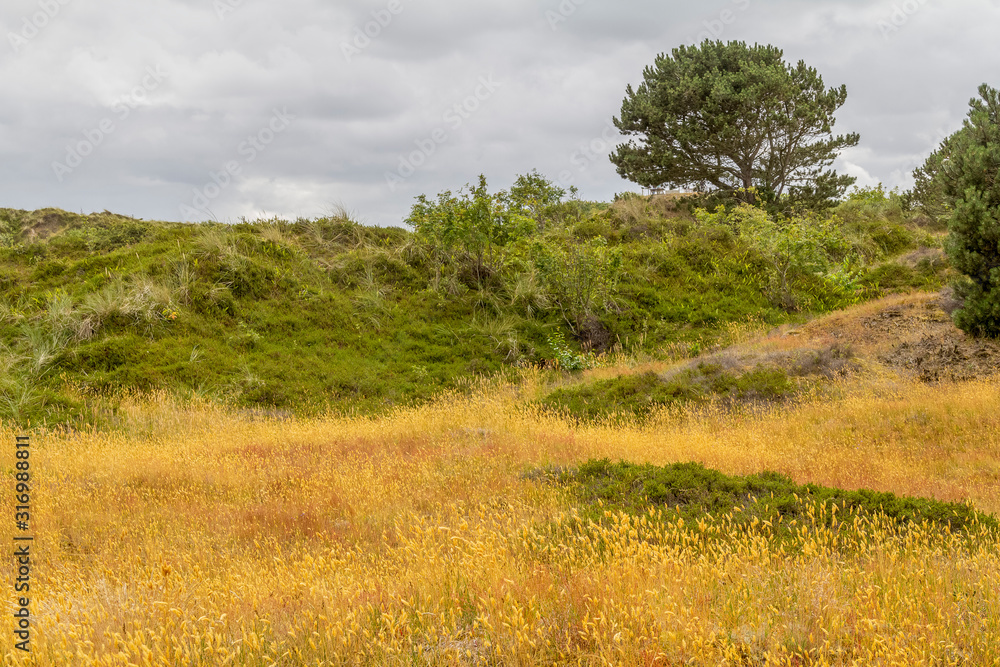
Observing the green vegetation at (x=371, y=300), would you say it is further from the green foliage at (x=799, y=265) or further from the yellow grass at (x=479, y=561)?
the yellow grass at (x=479, y=561)

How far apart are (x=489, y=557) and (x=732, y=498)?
303cm

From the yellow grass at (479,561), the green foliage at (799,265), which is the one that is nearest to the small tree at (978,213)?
the yellow grass at (479,561)

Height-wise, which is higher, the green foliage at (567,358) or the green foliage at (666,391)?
the green foliage at (567,358)

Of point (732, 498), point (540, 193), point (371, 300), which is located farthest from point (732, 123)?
point (732, 498)

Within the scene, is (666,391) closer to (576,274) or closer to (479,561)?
(576,274)

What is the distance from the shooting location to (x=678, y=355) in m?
15.4

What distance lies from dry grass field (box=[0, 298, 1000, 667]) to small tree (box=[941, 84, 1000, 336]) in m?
3.43

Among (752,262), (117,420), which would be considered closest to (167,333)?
(117,420)

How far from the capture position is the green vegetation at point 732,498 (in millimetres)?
4969

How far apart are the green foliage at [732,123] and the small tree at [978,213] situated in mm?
14068

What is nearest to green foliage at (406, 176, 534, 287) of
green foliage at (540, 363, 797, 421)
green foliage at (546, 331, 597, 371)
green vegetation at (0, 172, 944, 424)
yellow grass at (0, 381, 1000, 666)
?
green vegetation at (0, 172, 944, 424)

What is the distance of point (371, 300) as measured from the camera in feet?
55.6

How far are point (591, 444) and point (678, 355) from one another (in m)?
7.83

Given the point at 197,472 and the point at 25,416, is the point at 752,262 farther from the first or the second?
the point at 25,416
